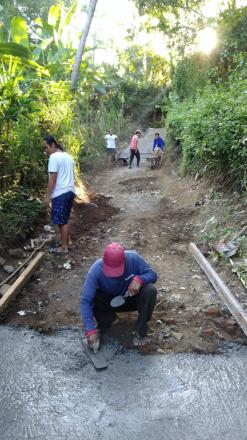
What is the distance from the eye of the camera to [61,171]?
5.91 meters

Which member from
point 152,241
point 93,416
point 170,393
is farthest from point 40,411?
point 152,241

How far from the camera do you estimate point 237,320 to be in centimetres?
410

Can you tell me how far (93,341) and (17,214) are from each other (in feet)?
10.9

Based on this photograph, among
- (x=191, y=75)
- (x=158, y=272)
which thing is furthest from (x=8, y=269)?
(x=191, y=75)

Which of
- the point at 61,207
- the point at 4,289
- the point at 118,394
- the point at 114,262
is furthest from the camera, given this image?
the point at 61,207

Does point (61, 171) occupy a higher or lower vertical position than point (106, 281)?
higher

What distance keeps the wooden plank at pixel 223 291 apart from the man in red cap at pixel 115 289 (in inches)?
38.9

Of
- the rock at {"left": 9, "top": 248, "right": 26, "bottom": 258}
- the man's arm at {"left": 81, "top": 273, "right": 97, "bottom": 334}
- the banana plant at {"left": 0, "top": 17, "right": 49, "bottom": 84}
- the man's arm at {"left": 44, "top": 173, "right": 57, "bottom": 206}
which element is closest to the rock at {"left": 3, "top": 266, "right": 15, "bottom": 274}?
the rock at {"left": 9, "top": 248, "right": 26, "bottom": 258}

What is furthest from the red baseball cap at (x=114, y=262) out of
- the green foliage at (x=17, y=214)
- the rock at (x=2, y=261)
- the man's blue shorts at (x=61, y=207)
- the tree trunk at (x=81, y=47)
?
the tree trunk at (x=81, y=47)

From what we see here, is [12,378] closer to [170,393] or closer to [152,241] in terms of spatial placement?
[170,393]

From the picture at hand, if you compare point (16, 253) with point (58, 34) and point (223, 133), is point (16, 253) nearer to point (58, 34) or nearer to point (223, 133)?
point (223, 133)

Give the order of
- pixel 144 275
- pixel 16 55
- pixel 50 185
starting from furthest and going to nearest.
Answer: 1. pixel 16 55
2. pixel 50 185
3. pixel 144 275

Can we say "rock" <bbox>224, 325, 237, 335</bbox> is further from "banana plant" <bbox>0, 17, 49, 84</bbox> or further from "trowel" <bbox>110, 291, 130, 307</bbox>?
"banana plant" <bbox>0, 17, 49, 84</bbox>

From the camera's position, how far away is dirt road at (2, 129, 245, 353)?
4.10 meters
